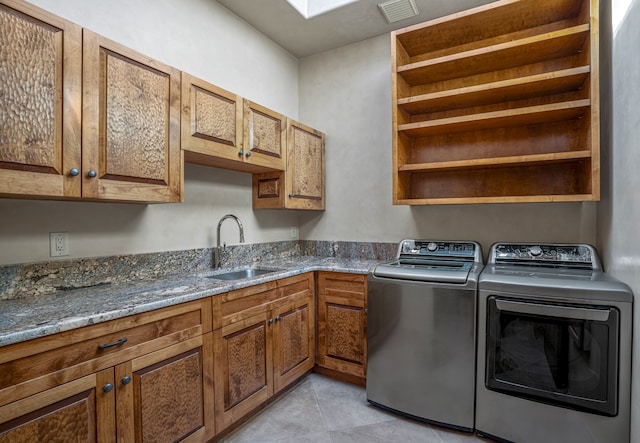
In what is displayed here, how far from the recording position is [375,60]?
3.01 m

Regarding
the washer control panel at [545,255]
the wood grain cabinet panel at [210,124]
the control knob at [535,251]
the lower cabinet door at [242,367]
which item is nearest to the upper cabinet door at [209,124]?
the wood grain cabinet panel at [210,124]

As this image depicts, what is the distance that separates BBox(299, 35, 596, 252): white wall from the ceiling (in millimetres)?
146

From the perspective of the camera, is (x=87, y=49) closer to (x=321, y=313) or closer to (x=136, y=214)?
(x=136, y=214)

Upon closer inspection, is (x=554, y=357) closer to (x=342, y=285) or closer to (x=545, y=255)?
(x=545, y=255)

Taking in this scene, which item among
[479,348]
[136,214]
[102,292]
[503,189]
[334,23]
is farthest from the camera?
[334,23]

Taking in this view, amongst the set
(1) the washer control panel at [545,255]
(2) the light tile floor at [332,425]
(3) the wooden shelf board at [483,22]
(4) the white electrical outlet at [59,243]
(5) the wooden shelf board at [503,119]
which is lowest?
(2) the light tile floor at [332,425]

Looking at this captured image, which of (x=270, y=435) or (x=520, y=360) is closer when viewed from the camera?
(x=520, y=360)

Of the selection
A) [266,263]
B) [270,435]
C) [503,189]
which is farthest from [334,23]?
[270,435]

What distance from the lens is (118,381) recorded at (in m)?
1.36

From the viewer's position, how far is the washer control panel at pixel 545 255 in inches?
84.7

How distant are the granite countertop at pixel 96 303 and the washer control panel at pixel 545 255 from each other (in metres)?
1.53

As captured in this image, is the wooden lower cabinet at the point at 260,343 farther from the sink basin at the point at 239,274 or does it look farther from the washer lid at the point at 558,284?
the washer lid at the point at 558,284

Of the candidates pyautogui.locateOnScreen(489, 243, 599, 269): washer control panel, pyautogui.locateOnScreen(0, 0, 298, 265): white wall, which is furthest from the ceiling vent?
pyautogui.locateOnScreen(489, 243, 599, 269): washer control panel

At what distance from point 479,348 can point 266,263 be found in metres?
1.66
